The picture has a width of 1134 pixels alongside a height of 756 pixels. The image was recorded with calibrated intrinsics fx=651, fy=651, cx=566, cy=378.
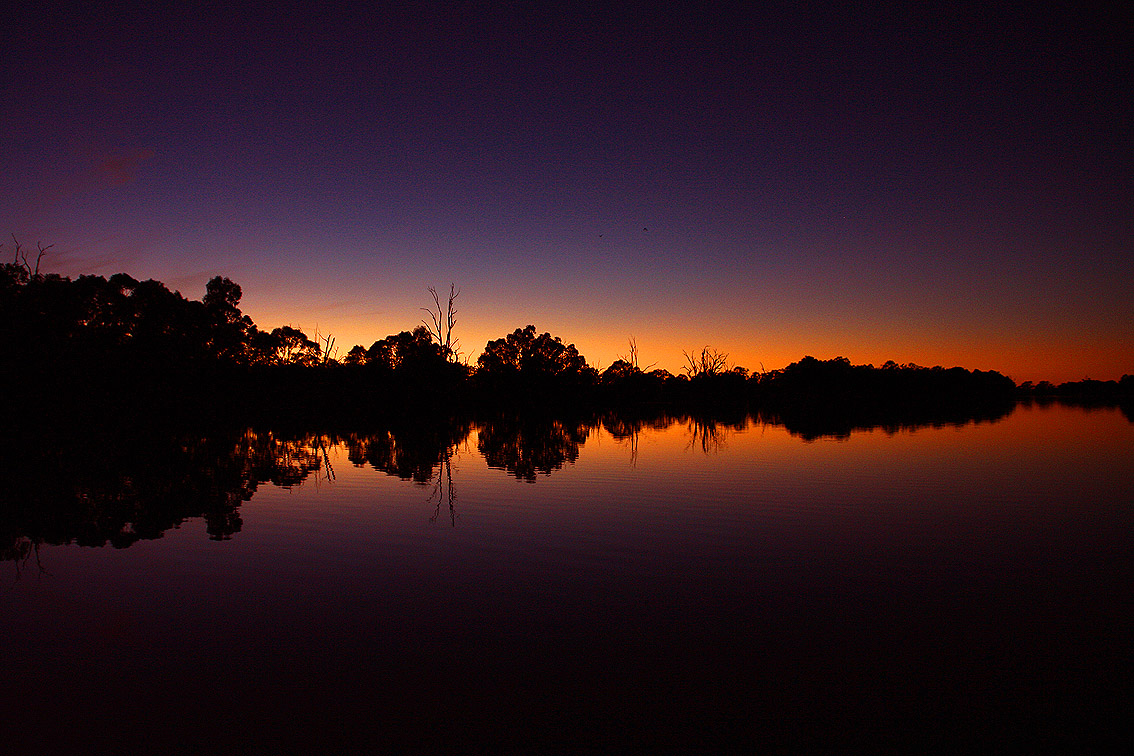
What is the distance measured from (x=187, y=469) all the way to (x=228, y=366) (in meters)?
59.3

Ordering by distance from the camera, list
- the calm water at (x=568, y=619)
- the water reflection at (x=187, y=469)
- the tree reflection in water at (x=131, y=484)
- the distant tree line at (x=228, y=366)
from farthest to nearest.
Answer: the distant tree line at (x=228, y=366) → the water reflection at (x=187, y=469) → the tree reflection in water at (x=131, y=484) → the calm water at (x=568, y=619)

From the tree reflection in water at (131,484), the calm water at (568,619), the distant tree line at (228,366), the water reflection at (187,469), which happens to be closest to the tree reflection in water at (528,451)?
the water reflection at (187,469)

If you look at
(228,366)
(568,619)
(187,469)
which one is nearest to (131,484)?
(187,469)

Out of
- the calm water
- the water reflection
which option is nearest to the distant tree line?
the water reflection

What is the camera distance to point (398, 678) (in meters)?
6.98

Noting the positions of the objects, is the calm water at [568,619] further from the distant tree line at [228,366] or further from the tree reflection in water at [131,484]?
the distant tree line at [228,366]

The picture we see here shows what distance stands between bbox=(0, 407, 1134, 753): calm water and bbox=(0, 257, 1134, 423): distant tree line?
46.0m

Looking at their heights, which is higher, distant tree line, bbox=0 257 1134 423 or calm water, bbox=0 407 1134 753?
distant tree line, bbox=0 257 1134 423

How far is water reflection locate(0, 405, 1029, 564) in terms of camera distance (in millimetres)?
14453

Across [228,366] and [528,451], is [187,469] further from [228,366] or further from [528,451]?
[228,366]

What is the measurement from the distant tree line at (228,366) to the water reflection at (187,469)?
19.1m

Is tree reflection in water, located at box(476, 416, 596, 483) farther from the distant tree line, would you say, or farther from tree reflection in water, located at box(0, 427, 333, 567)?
the distant tree line

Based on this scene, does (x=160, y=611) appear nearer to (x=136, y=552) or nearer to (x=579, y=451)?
(x=136, y=552)

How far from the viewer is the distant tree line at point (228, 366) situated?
54.0 meters
